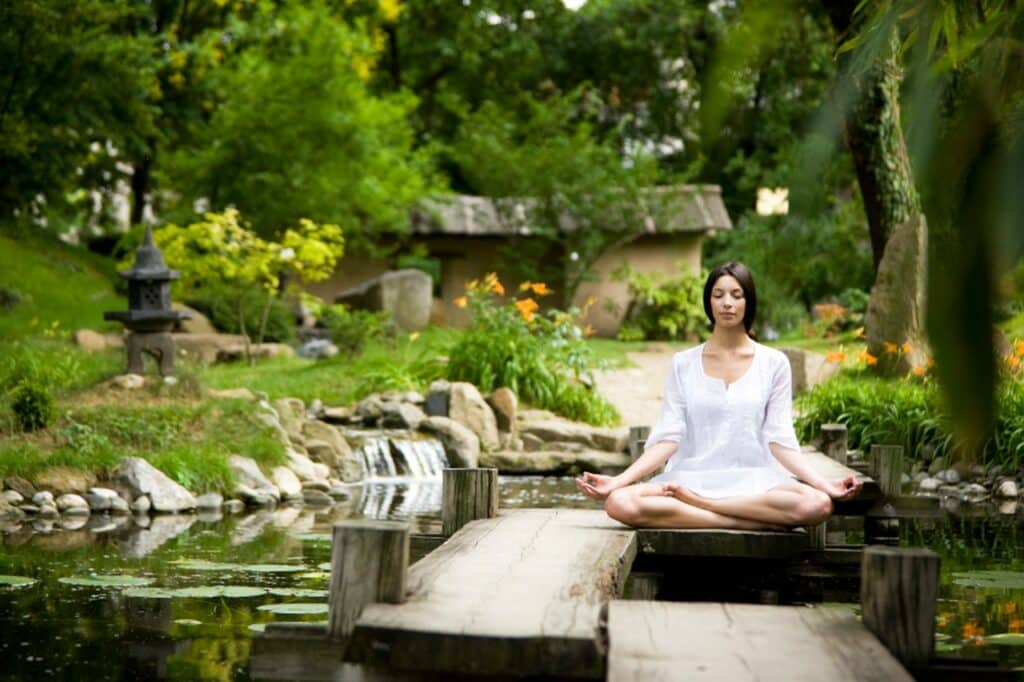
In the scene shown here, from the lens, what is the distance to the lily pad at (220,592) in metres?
7.13

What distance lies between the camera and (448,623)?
3.79 meters

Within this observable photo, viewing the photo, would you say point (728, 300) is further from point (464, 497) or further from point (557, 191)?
point (557, 191)

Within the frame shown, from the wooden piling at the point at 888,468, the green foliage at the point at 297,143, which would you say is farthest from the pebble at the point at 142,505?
the green foliage at the point at 297,143

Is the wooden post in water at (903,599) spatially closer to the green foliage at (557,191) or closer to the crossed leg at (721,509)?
the crossed leg at (721,509)

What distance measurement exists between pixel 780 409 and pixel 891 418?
727 centimetres

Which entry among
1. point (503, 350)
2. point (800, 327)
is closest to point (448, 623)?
point (503, 350)

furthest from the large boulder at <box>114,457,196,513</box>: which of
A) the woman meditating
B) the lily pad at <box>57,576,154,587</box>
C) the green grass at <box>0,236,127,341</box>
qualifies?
the green grass at <box>0,236,127,341</box>

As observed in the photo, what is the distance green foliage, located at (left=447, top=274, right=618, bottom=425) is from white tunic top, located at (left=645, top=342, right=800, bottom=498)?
9.63 m

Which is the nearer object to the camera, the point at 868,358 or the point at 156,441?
the point at 156,441

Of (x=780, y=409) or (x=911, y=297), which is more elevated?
(x=780, y=409)

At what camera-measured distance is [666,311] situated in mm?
25656

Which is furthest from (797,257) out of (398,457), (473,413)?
(473,413)

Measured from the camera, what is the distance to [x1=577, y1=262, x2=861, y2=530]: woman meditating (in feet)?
19.3

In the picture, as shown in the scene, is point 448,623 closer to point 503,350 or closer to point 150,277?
point 150,277
